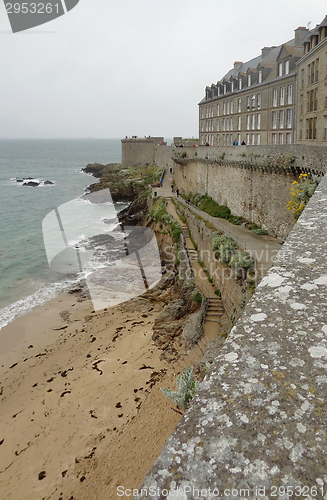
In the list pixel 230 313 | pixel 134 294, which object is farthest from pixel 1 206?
pixel 230 313

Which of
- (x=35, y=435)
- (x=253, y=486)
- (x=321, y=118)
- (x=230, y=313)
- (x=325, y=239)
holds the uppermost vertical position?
(x=321, y=118)

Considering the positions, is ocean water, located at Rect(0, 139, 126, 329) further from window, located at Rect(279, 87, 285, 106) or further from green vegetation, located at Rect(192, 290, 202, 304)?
window, located at Rect(279, 87, 285, 106)

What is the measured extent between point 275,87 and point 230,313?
2079cm

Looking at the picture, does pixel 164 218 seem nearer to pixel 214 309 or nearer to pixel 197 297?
pixel 197 297

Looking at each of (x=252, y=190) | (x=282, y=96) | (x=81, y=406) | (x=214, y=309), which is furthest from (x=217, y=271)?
(x=282, y=96)

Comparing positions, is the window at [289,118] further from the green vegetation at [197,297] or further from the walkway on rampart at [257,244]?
the green vegetation at [197,297]

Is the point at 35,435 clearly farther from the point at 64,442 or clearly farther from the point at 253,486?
the point at 253,486

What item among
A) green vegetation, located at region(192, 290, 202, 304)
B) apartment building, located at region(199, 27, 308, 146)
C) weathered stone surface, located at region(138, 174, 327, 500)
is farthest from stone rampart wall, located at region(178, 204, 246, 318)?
apartment building, located at region(199, 27, 308, 146)

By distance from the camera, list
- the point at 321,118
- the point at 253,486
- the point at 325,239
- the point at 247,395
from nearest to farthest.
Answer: the point at 253,486
the point at 247,395
the point at 325,239
the point at 321,118

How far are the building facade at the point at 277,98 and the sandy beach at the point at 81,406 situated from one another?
14.9 m

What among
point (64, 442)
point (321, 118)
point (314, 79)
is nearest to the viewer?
point (64, 442)

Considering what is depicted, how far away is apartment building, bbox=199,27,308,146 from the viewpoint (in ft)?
83.7

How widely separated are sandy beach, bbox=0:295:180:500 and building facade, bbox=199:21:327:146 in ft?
49.0

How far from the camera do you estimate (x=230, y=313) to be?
13.7 m
